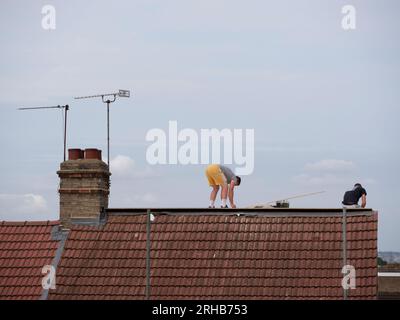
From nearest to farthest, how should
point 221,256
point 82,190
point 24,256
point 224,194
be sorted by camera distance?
point 221,256
point 24,256
point 82,190
point 224,194

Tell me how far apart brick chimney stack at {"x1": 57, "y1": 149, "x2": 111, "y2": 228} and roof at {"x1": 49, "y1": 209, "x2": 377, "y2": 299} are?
34cm

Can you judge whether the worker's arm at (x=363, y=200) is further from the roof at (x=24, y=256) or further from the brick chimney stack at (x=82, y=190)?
the roof at (x=24, y=256)

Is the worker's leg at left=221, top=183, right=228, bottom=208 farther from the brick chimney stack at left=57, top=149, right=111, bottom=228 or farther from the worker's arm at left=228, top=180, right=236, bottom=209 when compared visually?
the brick chimney stack at left=57, top=149, right=111, bottom=228

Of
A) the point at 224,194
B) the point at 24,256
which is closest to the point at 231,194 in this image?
the point at 224,194

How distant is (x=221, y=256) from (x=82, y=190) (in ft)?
14.0

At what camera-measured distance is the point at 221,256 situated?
27.0 metres

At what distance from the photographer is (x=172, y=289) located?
86.6ft

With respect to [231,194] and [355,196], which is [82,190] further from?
[355,196]

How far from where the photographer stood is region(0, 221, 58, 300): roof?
2716 centimetres

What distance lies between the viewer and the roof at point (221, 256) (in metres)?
26.2

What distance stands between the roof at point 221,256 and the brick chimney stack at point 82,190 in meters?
0.34
